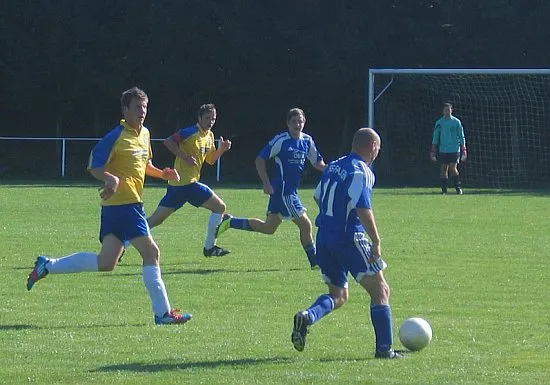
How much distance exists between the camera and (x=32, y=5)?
37.3 metres

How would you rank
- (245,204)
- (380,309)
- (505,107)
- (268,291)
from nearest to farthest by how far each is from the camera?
(380,309), (268,291), (245,204), (505,107)

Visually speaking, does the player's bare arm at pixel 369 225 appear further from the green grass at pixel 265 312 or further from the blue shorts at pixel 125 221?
the blue shorts at pixel 125 221

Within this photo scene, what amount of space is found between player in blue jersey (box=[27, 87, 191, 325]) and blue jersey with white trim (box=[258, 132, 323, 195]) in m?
3.58

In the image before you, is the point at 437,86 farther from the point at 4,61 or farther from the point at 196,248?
the point at 196,248

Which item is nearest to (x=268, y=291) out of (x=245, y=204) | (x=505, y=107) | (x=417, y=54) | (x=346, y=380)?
(x=346, y=380)

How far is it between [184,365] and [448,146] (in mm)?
19288

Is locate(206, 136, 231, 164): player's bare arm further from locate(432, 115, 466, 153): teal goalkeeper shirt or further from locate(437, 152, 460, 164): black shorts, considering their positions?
locate(432, 115, 466, 153): teal goalkeeper shirt

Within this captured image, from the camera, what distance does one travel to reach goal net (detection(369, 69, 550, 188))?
31.3m

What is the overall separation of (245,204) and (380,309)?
1479cm

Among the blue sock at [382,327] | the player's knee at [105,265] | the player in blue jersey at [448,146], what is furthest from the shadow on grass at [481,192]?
the blue sock at [382,327]

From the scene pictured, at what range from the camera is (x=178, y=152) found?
13.5m

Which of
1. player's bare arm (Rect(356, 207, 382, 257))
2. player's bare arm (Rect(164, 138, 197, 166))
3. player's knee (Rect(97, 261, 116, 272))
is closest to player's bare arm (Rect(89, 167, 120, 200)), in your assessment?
player's knee (Rect(97, 261, 116, 272))

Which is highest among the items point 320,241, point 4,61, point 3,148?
point 320,241

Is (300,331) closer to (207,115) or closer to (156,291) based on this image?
(156,291)
